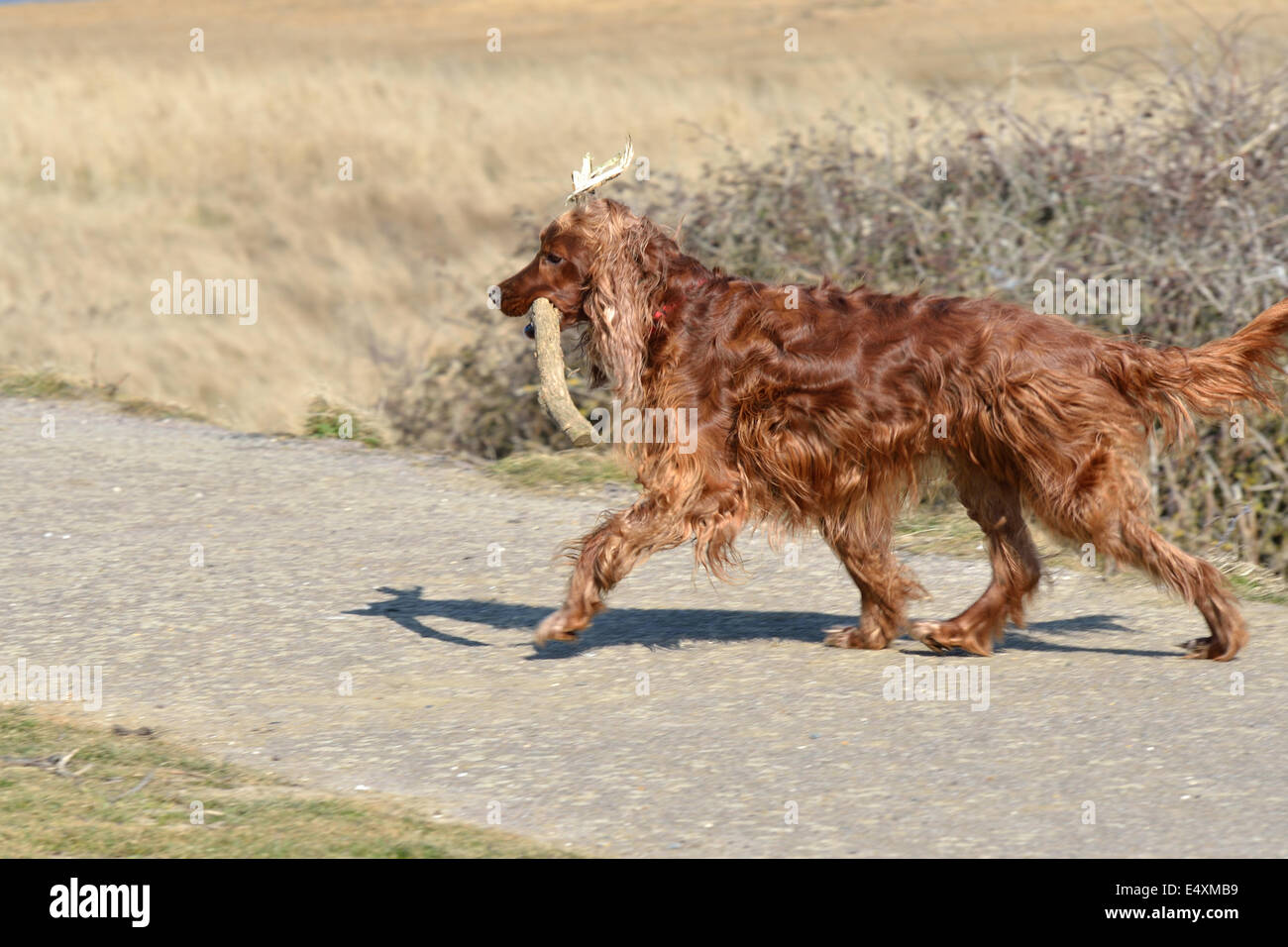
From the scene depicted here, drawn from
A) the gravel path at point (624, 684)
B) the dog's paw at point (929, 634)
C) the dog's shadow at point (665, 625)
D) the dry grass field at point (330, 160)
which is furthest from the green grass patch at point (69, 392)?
the dog's paw at point (929, 634)

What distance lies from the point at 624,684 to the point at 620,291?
149 cm

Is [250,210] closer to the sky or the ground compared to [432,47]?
closer to the ground

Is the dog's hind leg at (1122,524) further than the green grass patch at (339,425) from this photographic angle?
No

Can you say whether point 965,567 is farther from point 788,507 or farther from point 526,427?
point 526,427

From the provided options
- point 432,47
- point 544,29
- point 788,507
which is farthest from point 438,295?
point 544,29

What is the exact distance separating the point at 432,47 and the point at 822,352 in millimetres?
35640

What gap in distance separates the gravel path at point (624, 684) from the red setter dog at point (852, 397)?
1.76 feet

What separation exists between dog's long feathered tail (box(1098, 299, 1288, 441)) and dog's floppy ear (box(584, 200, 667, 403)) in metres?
1.70

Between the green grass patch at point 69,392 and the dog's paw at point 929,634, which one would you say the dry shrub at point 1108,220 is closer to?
the dog's paw at point 929,634

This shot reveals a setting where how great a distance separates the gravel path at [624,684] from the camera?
5016 mm

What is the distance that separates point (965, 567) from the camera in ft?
26.7

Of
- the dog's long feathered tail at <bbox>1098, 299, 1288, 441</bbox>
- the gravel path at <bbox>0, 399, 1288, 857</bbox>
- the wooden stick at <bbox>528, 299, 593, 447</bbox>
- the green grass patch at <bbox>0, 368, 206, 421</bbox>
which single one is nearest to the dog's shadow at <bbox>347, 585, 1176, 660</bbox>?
the gravel path at <bbox>0, 399, 1288, 857</bbox>

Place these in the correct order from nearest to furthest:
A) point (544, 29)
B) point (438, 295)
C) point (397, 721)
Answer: point (397, 721)
point (438, 295)
point (544, 29)

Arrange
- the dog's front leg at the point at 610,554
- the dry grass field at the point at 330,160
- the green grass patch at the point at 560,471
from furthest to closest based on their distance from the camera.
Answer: the dry grass field at the point at 330,160 < the green grass patch at the point at 560,471 < the dog's front leg at the point at 610,554
